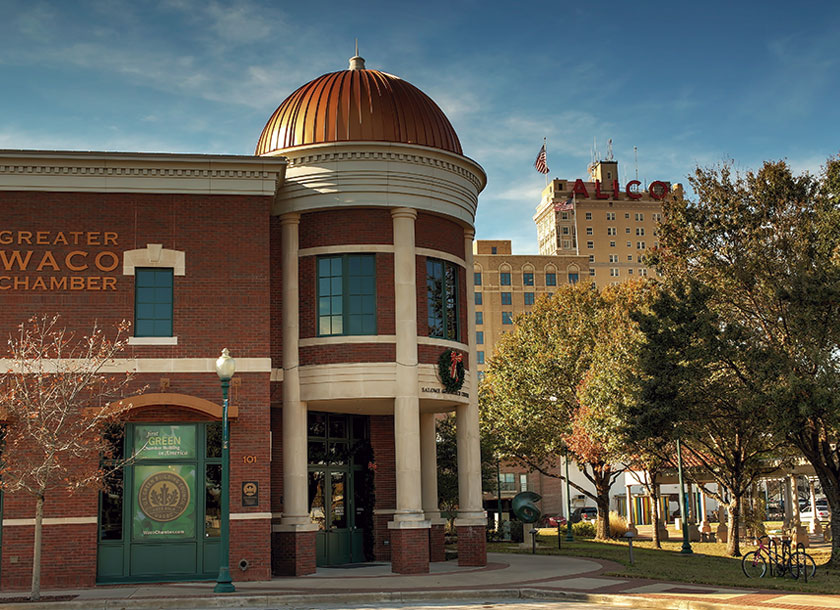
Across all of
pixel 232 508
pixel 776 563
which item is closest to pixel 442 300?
pixel 232 508

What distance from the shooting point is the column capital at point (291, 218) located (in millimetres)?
24766

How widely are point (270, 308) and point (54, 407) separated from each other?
6273 millimetres

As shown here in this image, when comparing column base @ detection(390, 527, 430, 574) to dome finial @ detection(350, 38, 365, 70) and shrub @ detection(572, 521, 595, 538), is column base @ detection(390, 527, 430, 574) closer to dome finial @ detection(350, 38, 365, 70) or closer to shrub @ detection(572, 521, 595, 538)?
dome finial @ detection(350, 38, 365, 70)

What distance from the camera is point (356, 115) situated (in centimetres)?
2534

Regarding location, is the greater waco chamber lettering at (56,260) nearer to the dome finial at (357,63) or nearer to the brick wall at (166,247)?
the brick wall at (166,247)

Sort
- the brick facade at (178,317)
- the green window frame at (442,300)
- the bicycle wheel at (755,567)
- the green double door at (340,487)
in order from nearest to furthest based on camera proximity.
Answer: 1. the brick facade at (178,317)
2. the bicycle wheel at (755,567)
3. the green window frame at (442,300)
4. the green double door at (340,487)

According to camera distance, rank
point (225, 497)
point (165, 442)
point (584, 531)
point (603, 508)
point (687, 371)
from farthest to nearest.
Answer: point (584, 531), point (603, 508), point (687, 371), point (165, 442), point (225, 497)

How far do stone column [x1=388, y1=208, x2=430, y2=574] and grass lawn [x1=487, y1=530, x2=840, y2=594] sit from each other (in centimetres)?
486

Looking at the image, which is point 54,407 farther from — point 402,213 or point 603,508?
point 603,508

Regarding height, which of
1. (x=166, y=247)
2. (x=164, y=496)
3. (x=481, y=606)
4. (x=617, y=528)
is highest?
(x=166, y=247)

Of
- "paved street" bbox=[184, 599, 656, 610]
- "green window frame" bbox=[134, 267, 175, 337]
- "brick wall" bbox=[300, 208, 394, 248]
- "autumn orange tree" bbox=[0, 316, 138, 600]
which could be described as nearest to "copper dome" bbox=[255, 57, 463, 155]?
"brick wall" bbox=[300, 208, 394, 248]

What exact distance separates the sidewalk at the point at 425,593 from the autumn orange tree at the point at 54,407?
1808 millimetres

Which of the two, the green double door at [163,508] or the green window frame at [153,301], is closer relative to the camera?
the green double door at [163,508]

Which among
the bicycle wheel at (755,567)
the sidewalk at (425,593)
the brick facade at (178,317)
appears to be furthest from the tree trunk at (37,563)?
the bicycle wheel at (755,567)
